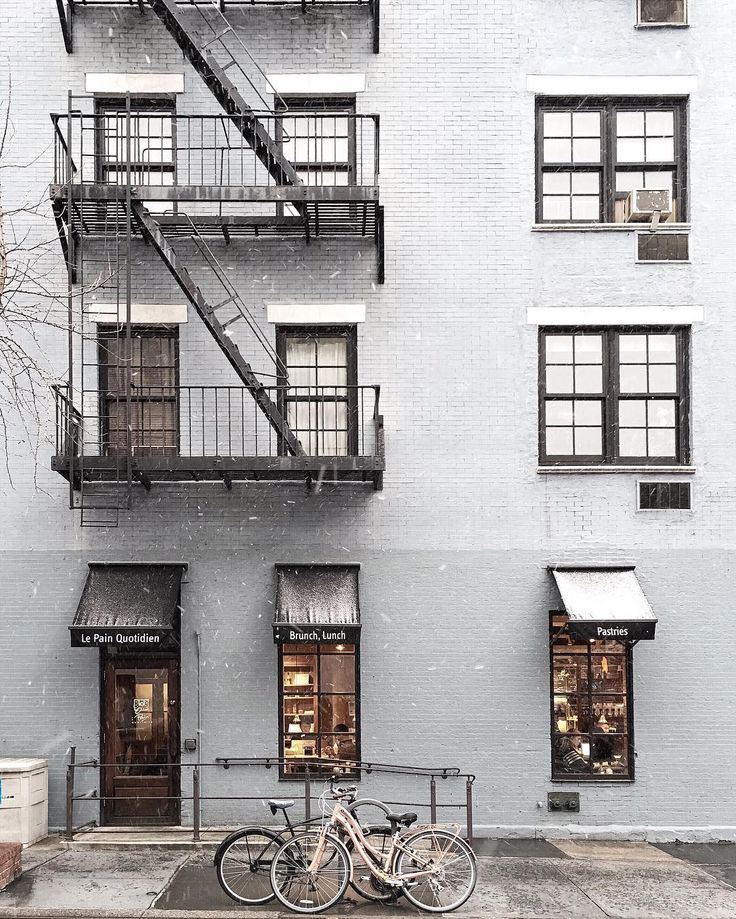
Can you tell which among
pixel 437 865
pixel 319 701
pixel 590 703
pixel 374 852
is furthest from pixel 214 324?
pixel 590 703

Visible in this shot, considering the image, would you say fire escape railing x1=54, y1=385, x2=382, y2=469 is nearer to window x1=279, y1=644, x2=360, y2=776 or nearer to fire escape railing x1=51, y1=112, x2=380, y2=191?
window x1=279, y1=644, x2=360, y2=776

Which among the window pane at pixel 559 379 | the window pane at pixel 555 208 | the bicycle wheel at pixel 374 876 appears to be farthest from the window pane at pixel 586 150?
the bicycle wheel at pixel 374 876

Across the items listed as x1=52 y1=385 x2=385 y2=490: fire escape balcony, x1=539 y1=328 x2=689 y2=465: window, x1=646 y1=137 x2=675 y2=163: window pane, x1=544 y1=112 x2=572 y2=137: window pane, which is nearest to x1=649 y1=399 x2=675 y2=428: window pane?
x1=539 y1=328 x2=689 y2=465: window

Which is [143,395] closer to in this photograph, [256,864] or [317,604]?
[317,604]

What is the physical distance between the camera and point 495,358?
11.5m

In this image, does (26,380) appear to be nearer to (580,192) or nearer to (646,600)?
(580,192)

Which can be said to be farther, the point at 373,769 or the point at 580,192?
the point at 580,192

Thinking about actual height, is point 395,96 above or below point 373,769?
above

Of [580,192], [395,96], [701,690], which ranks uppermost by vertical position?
[395,96]

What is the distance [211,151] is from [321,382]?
3468 mm

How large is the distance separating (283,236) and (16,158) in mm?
3779

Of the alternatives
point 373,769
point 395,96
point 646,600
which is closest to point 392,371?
point 395,96

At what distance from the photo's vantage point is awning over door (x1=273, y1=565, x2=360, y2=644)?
10547 millimetres

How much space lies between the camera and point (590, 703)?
11.3 meters
